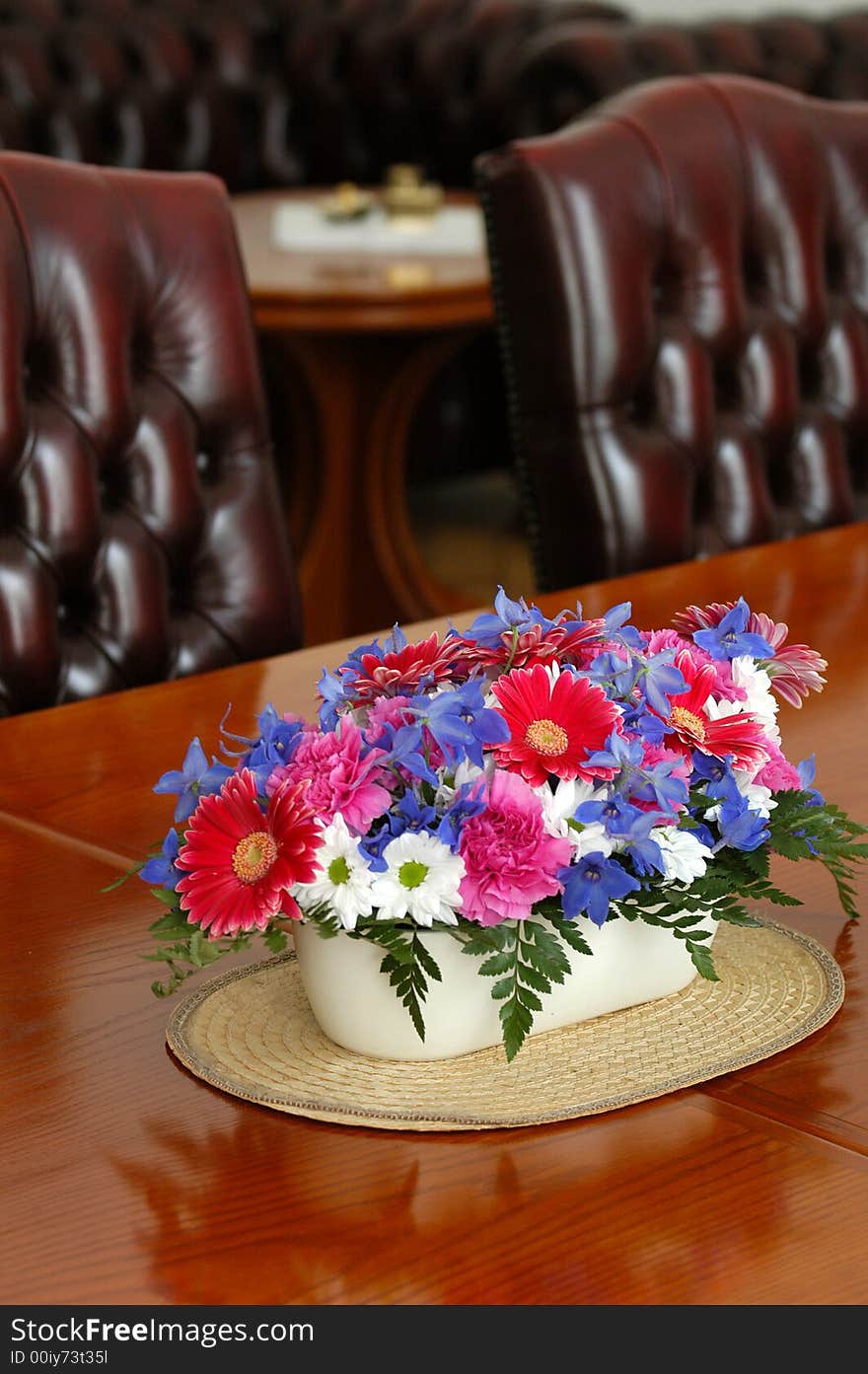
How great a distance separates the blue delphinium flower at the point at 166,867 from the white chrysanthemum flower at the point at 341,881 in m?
0.05

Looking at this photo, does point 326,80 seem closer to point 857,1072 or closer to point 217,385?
point 217,385

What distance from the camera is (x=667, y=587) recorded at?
4.44 feet

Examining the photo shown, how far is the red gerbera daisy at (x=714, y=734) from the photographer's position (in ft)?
2.30

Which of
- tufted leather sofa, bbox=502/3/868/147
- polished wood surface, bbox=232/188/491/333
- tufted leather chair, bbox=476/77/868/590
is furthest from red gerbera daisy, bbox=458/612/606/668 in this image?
tufted leather sofa, bbox=502/3/868/147

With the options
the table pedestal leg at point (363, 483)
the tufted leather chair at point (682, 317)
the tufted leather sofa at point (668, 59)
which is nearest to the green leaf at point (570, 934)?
the tufted leather chair at point (682, 317)

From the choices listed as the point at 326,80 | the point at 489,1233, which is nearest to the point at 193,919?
the point at 489,1233

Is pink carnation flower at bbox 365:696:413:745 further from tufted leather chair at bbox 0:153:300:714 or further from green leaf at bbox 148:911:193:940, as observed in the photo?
tufted leather chair at bbox 0:153:300:714

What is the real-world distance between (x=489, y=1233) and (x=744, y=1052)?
0.16 meters

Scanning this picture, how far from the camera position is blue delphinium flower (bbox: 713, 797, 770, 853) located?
2.27 ft

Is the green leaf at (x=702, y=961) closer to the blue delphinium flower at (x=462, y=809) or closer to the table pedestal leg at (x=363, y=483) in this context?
the blue delphinium flower at (x=462, y=809)

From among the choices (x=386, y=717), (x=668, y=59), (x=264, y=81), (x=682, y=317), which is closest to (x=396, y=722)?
(x=386, y=717)

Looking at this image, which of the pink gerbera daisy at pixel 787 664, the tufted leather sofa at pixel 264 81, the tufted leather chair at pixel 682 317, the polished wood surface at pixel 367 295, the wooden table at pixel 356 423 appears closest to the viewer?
the pink gerbera daisy at pixel 787 664

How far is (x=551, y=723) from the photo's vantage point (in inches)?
26.5

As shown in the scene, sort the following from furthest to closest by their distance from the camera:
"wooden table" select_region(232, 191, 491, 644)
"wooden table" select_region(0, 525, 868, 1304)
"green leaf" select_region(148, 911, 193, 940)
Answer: "wooden table" select_region(232, 191, 491, 644) → "green leaf" select_region(148, 911, 193, 940) → "wooden table" select_region(0, 525, 868, 1304)
